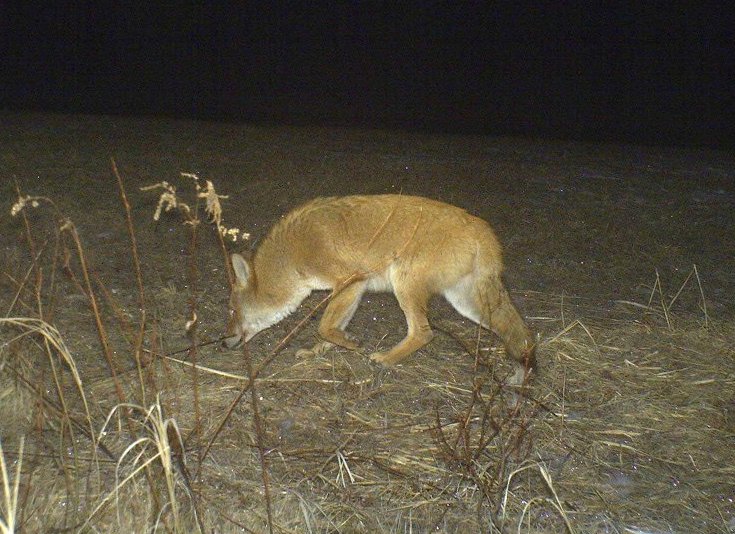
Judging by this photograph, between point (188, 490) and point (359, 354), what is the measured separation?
7.54ft

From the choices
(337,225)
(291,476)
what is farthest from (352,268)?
(291,476)

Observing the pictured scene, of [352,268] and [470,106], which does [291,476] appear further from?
[470,106]

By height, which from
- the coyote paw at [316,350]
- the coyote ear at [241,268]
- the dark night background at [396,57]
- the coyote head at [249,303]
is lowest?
the coyote paw at [316,350]

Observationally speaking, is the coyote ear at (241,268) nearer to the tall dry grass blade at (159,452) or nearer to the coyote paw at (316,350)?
the coyote paw at (316,350)

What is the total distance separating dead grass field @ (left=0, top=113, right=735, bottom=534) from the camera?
408 cm

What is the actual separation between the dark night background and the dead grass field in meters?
11.1

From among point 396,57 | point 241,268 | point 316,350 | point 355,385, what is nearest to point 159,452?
point 355,385

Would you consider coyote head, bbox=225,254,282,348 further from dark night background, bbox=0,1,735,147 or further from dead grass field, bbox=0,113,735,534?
dark night background, bbox=0,1,735,147

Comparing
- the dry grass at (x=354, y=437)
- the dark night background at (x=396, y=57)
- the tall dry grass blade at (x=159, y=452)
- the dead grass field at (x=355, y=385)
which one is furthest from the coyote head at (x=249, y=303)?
the dark night background at (x=396, y=57)

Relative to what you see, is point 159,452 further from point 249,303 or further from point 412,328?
point 249,303

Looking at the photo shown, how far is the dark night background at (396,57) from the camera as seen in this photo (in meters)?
20.9

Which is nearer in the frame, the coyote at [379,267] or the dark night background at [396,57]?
the coyote at [379,267]

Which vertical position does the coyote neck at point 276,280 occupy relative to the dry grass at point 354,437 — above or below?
above

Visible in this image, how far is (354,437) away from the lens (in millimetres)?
4812
